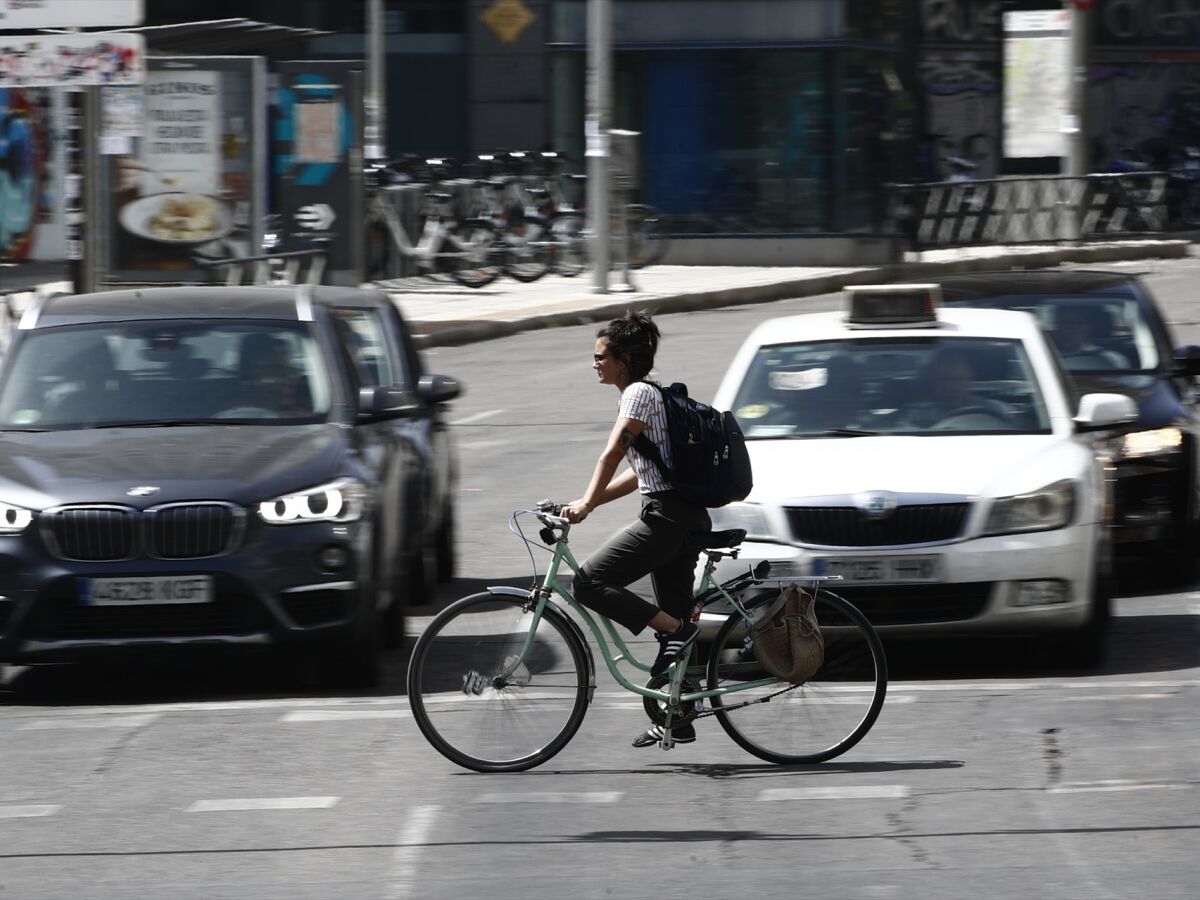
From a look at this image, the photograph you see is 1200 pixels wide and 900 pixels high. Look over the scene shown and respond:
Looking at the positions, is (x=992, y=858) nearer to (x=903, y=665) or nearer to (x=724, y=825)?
(x=724, y=825)

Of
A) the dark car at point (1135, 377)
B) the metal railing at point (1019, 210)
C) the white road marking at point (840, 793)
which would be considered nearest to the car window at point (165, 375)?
the white road marking at point (840, 793)

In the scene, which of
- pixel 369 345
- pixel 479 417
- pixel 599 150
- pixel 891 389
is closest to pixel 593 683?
pixel 891 389

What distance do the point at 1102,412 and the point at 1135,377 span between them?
8.21 ft

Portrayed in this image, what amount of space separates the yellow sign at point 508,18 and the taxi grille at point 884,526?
2928 cm

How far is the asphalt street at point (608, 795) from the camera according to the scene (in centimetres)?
623

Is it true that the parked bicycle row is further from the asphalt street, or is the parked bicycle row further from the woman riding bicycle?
the woman riding bicycle

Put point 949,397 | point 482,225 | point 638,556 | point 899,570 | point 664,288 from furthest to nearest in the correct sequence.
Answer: point 664,288, point 482,225, point 949,397, point 899,570, point 638,556

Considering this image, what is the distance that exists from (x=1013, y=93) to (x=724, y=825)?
31.3 m

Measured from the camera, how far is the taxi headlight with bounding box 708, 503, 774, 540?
906 cm

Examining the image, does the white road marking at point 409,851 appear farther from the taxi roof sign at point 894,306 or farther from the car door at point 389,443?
the taxi roof sign at point 894,306

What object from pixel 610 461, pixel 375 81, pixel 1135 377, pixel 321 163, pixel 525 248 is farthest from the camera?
pixel 375 81

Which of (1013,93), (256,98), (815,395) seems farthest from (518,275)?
(815,395)

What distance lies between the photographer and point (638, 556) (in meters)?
7.68

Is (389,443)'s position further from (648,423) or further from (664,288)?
(664,288)
